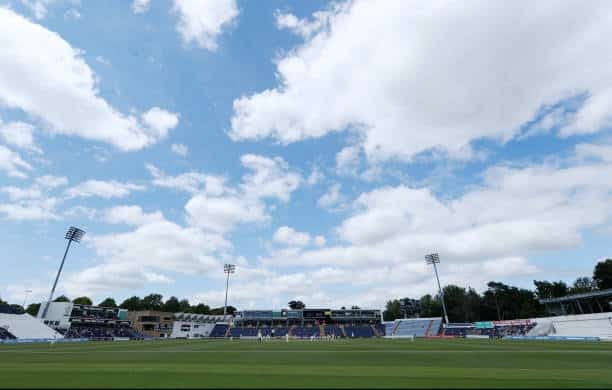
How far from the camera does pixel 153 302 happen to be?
17400 centimetres

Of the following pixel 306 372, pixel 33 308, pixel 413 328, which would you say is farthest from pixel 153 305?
pixel 306 372

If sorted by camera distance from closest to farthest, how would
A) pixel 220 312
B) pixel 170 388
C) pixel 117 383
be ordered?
pixel 170 388 < pixel 117 383 < pixel 220 312

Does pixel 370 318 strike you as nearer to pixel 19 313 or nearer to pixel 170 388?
pixel 19 313

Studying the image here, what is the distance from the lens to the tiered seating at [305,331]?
99.4m

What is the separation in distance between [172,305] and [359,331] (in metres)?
107

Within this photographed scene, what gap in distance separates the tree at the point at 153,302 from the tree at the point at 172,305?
3555 millimetres

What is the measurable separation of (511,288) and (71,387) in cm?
14032

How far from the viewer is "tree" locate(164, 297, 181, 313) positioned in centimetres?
16962

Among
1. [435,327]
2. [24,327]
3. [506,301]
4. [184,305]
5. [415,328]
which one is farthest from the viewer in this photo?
[184,305]

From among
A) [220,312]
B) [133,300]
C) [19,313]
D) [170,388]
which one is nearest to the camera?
[170,388]

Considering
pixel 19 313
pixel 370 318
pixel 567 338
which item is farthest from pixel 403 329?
pixel 19 313

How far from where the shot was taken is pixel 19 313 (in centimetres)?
7962

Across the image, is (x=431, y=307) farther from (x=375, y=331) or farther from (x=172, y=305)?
(x=172, y=305)

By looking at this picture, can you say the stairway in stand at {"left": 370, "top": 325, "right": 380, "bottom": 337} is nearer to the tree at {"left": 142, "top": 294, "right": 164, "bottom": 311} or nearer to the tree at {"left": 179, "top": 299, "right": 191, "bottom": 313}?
the tree at {"left": 179, "top": 299, "right": 191, "bottom": 313}
